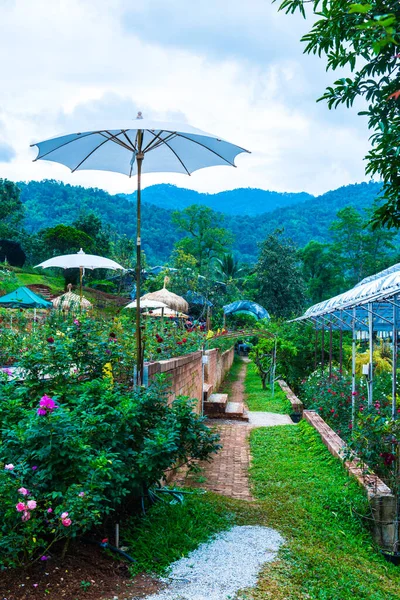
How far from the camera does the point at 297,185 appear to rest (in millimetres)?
91812

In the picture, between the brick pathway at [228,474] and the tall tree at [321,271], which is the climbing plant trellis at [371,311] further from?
the tall tree at [321,271]

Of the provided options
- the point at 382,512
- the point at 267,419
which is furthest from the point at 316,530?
the point at 267,419

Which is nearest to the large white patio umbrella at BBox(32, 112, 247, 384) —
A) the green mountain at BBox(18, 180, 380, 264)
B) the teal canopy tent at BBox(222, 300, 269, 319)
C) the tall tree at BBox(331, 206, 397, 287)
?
the teal canopy tent at BBox(222, 300, 269, 319)

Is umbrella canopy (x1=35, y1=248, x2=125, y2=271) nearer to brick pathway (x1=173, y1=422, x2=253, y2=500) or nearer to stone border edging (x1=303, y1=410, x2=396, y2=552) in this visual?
brick pathway (x1=173, y1=422, x2=253, y2=500)

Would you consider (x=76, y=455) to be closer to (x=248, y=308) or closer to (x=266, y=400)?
(x=266, y=400)

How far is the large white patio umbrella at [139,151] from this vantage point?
518 centimetres

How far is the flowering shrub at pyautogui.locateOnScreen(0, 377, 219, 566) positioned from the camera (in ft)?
9.87

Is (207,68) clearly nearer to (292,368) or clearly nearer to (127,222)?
(292,368)

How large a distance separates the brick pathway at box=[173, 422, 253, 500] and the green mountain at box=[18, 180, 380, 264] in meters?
49.0

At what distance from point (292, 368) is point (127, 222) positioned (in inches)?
1945

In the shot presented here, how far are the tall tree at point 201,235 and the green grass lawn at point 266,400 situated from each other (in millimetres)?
35706

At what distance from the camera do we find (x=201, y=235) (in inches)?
2099

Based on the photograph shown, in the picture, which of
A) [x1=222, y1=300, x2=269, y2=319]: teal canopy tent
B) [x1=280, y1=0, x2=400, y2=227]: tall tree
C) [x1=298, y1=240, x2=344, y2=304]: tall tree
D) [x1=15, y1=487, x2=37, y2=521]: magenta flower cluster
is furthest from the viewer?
[x1=298, y1=240, x2=344, y2=304]: tall tree

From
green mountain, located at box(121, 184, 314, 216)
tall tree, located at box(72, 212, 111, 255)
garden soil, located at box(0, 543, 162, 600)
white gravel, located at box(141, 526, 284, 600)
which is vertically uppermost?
green mountain, located at box(121, 184, 314, 216)
